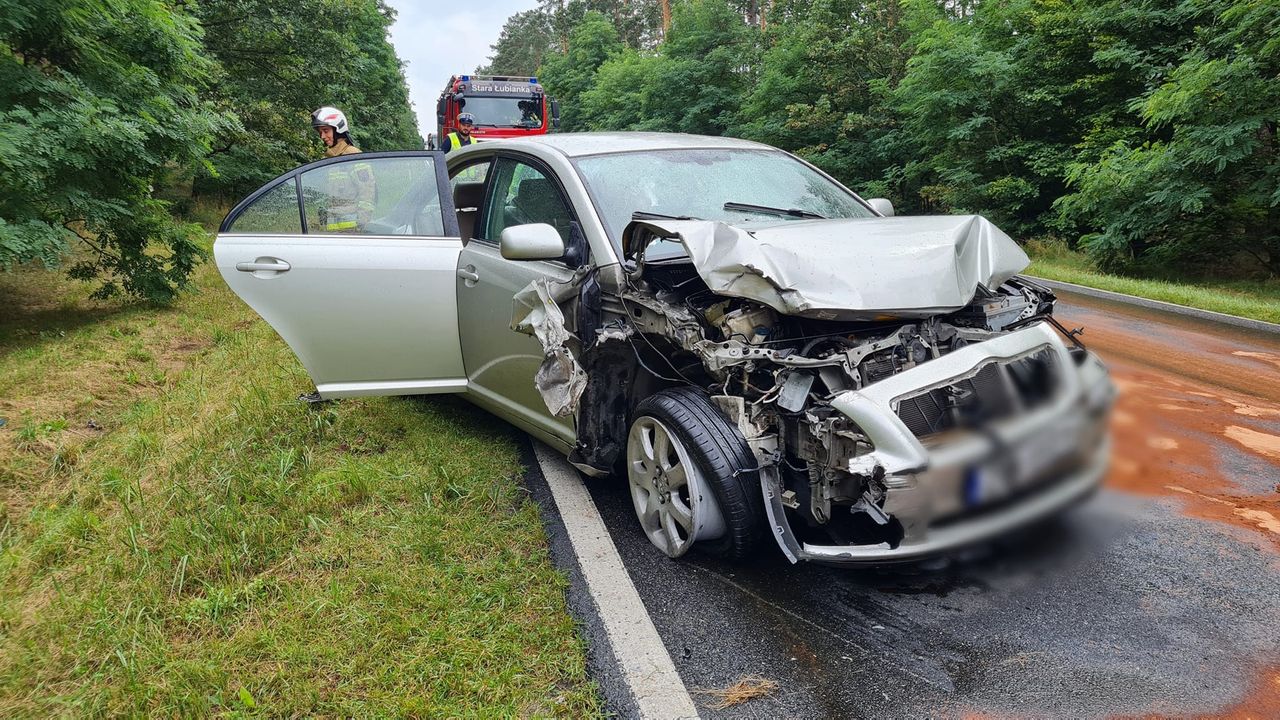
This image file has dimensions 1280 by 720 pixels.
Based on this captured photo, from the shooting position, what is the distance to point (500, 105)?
70.8 feet

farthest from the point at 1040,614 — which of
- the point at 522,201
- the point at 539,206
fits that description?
the point at 522,201

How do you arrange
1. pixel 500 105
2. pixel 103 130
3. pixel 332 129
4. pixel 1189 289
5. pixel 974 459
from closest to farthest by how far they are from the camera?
pixel 974 459 < pixel 103 130 < pixel 332 129 < pixel 1189 289 < pixel 500 105

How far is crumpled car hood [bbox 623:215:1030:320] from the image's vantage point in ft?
8.71

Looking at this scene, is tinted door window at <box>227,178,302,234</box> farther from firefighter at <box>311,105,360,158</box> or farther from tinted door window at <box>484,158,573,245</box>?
firefighter at <box>311,105,360,158</box>

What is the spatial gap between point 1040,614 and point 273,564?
9.66 ft

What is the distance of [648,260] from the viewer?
10.8ft

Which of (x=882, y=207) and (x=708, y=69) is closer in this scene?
(x=882, y=207)

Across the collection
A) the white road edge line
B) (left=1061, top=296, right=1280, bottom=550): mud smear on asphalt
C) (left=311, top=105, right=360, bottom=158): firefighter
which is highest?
(left=311, top=105, right=360, bottom=158): firefighter

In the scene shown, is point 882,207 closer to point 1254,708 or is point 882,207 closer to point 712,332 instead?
point 712,332

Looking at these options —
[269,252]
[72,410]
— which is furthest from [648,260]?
[72,410]

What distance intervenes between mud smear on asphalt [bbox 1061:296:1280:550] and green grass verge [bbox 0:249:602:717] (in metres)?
1.72

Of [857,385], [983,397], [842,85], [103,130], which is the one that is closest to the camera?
[983,397]

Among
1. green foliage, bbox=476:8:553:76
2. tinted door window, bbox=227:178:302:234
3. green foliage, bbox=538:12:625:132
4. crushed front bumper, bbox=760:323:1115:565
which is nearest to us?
crushed front bumper, bbox=760:323:1115:565

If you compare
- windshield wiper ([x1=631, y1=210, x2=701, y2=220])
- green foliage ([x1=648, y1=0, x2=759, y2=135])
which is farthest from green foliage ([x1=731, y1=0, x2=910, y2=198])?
windshield wiper ([x1=631, y1=210, x2=701, y2=220])
